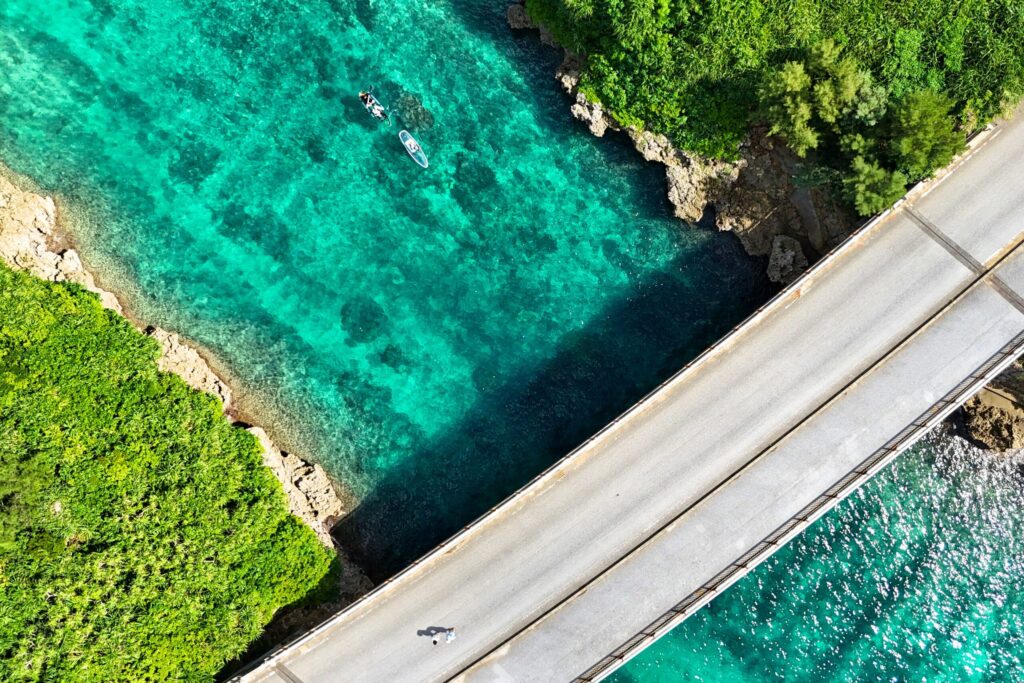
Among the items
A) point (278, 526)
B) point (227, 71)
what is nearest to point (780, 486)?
point (278, 526)

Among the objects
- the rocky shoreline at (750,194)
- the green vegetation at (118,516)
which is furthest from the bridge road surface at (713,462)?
the green vegetation at (118,516)

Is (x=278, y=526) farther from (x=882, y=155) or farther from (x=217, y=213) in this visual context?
(x=882, y=155)

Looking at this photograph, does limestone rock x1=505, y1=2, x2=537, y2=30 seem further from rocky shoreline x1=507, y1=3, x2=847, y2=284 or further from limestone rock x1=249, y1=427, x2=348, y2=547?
limestone rock x1=249, y1=427, x2=348, y2=547

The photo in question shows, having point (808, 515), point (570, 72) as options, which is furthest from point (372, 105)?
point (808, 515)

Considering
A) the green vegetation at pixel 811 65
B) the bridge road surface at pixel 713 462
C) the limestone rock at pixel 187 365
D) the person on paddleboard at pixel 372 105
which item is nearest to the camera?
the bridge road surface at pixel 713 462

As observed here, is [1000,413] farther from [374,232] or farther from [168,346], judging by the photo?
[168,346]

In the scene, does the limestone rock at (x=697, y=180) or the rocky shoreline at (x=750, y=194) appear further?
the limestone rock at (x=697, y=180)

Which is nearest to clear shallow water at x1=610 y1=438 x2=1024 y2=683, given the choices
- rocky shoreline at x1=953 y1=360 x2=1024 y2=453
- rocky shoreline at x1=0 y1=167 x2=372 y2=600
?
rocky shoreline at x1=953 y1=360 x2=1024 y2=453

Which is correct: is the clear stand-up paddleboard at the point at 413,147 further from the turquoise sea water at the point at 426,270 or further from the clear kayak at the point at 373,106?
the clear kayak at the point at 373,106
